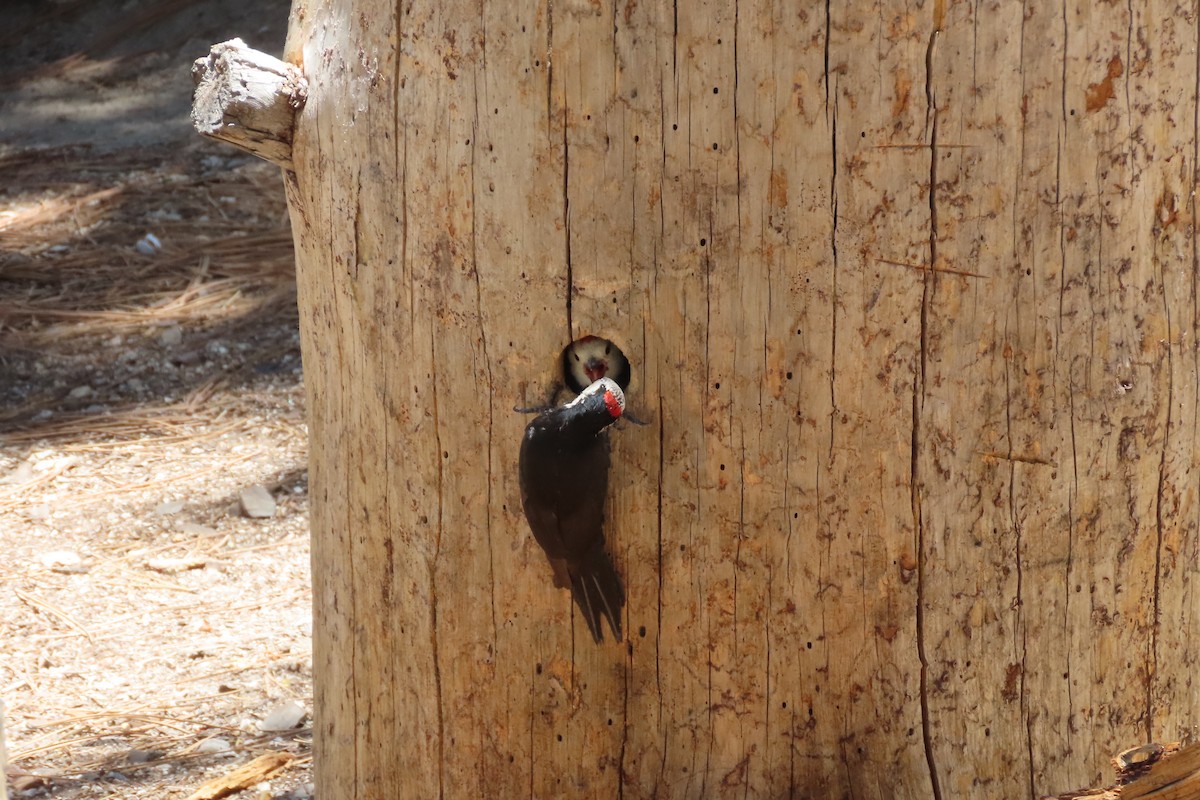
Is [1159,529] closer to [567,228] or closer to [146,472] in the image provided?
[567,228]

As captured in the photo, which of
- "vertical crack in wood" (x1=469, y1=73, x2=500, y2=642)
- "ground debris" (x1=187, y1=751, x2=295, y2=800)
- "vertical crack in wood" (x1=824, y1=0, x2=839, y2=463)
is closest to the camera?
"vertical crack in wood" (x1=824, y1=0, x2=839, y2=463)

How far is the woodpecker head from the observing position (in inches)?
76.0

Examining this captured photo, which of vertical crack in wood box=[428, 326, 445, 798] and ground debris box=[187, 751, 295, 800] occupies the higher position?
vertical crack in wood box=[428, 326, 445, 798]

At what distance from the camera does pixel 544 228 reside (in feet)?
6.22

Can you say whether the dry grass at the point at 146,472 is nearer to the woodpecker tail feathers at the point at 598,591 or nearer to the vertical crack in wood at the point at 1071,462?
the woodpecker tail feathers at the point at 598,591

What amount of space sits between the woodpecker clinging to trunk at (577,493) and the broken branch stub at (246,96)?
2.20 feet

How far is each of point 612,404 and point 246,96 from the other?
0.78 metres

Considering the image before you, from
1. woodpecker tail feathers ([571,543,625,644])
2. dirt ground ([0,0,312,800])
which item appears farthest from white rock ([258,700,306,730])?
woodpecker tail feathers ([571,543,625,644])

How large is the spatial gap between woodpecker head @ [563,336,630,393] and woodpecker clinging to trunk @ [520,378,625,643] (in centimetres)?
4

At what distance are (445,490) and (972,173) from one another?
90cm

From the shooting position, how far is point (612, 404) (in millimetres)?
1836

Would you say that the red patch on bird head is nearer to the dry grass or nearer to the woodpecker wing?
the woodpecker wing

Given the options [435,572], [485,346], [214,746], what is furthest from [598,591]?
[214,746]

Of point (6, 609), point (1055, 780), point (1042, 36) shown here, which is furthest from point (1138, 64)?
point (6, 609)
